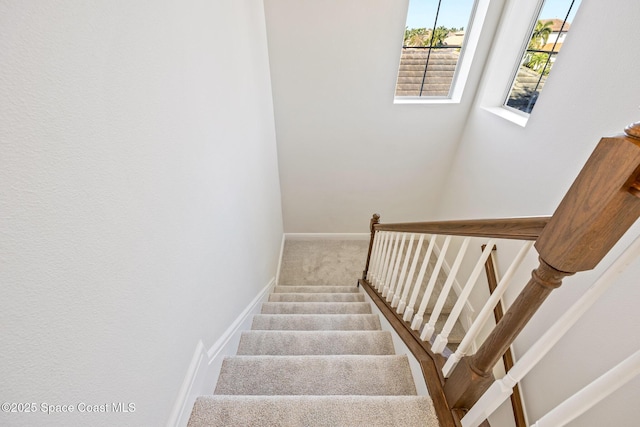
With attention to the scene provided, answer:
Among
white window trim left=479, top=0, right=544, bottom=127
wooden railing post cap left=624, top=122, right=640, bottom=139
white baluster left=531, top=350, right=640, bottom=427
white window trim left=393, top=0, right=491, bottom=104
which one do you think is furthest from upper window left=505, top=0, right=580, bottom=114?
white baluster left=531, top=350, right=640, bottom=427

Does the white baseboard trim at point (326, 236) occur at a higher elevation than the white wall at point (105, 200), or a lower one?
lower

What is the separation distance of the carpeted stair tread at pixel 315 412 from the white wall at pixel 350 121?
2.60m

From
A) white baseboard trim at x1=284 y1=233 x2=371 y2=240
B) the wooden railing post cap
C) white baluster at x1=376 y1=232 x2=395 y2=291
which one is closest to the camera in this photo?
the wooden railing post cap

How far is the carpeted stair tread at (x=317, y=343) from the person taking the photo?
4.66 feet

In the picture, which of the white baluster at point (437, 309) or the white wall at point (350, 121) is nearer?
the white baluster at point (437, 309)

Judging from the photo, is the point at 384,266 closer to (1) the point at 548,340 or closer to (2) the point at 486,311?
(2) the point at 486,311

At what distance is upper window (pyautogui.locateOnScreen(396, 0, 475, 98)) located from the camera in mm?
2414

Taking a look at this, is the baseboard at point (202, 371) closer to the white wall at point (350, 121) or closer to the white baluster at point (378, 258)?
the white baluster at point (378, 258)

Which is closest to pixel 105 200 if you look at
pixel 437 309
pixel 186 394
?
pixel 186 394

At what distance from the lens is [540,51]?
2086mm

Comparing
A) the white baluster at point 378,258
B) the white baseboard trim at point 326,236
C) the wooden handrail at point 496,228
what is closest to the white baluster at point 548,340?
the wooden handrail at point 496,228

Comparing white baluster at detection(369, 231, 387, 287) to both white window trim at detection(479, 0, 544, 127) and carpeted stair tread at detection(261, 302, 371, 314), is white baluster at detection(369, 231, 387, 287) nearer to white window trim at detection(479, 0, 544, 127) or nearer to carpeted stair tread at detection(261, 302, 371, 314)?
carpeted stair tread at detection(261, 302, 371, 314)

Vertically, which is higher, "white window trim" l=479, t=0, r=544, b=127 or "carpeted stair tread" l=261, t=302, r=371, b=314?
"white window trim" l=479, t=0, r=544, b=127

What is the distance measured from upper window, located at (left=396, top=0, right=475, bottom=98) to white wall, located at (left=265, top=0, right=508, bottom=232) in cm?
22
